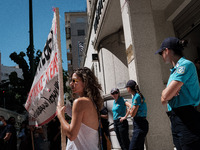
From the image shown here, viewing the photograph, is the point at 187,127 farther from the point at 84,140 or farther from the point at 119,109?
the point at 119,109

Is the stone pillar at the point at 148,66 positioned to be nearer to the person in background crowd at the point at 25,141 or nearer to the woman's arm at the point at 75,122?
the woman's arm at the point at 75,122

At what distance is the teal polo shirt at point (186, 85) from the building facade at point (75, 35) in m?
29.0

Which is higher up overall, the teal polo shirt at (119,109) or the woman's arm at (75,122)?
the teal polo shirt at (119,109)

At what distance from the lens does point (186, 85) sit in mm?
2262

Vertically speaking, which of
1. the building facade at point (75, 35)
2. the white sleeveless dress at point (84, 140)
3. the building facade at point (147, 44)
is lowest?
the white sleeveless dress at point (84, 140)

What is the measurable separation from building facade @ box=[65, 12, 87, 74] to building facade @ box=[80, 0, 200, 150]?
2058cm

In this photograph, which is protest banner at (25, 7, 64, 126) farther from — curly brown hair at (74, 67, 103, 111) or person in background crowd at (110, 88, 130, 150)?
person in background crowd at (110, 88, 130, 150)

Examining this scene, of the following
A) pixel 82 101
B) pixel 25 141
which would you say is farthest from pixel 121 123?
pixel 25 141

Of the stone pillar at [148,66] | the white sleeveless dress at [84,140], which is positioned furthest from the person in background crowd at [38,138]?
the white sleeveless dress at [84,140]

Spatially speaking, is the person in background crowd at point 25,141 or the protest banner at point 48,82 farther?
the person in background crowd at point 25,141

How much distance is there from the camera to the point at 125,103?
549 cm

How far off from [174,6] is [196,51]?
6.62 feet

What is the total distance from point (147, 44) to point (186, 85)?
10.8ft

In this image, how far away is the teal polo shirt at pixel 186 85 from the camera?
7.19 ft
